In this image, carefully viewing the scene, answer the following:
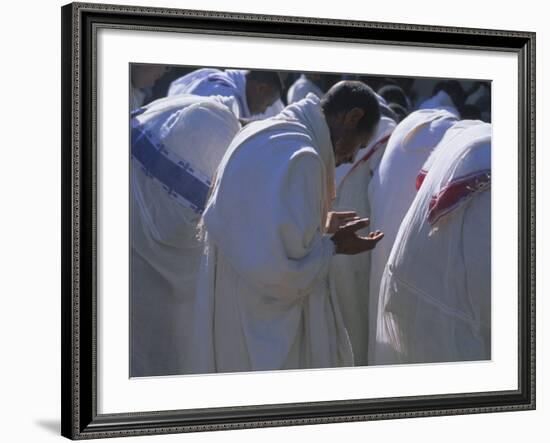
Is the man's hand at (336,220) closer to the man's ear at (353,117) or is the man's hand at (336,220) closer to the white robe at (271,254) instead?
the white robe at (271,254)

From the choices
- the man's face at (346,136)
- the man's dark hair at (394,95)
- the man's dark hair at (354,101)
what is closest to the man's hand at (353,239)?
the man's face at (346,136)

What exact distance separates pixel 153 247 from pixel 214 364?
48 centimetres

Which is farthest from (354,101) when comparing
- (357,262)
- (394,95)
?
(357,262)

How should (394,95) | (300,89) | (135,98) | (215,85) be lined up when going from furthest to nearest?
(394,95) → (300,89) → (215,85) → (135,98)

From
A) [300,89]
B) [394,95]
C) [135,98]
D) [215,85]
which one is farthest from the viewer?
[394,95]

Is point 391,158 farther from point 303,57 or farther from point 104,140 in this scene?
point 104,140

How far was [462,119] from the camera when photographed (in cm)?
555

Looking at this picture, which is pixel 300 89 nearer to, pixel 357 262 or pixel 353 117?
pixel 353 117

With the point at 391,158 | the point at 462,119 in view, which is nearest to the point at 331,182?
the point at 391,158

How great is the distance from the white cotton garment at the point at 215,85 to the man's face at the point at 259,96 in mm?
15

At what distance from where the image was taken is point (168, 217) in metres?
5.06

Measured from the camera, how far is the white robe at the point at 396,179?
537 centimetres

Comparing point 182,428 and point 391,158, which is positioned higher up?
point 391,158

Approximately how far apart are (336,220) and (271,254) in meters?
0.29
